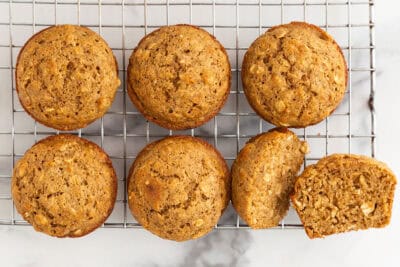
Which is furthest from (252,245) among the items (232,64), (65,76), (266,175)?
Result: (65,76)

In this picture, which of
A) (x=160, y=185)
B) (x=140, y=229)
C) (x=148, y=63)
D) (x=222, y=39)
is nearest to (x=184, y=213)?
(x=160, y=185)

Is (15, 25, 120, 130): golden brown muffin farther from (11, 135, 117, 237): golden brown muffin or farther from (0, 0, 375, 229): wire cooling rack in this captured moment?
(0, 0, 375, 229): wire cooling rack

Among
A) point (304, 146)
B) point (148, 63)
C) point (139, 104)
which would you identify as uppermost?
point (148, 63)

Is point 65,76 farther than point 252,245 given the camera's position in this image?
No

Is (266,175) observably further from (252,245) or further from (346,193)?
(252,245)

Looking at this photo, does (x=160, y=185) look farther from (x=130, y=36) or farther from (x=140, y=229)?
(x=130, y=36)

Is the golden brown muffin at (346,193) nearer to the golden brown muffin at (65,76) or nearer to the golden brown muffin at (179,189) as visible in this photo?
the golden brown muffin at (179,189)
